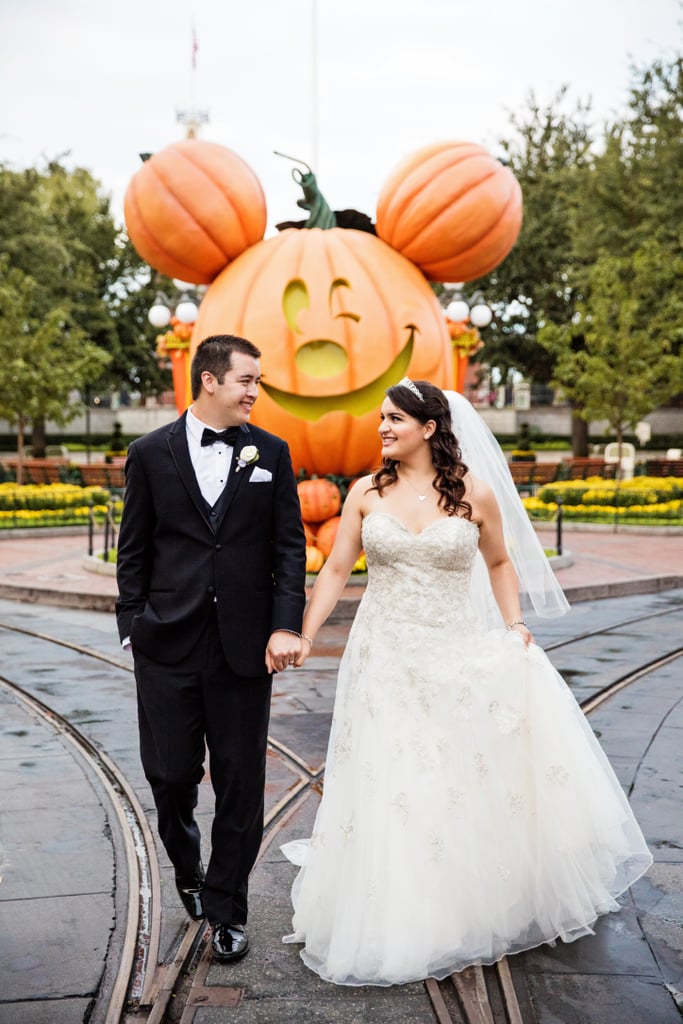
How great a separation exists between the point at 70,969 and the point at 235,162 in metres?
7.62

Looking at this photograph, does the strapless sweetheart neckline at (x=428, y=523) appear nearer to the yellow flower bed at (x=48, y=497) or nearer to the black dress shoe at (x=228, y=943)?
the black dress shoe at (x=228, y=943)

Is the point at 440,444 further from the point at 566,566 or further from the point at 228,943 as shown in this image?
the point at 566,566

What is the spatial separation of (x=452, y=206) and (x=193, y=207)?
7.38 ft

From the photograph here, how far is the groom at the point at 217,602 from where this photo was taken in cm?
323

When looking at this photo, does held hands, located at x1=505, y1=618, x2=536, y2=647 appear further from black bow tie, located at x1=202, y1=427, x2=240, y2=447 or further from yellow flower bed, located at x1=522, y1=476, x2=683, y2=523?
yellow flower bed, located at x1=522, y1=476, x2=683, y2=523

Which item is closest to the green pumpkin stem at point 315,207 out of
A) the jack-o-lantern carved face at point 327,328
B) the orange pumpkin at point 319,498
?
the jack-o-lantern carved face at point 327,328

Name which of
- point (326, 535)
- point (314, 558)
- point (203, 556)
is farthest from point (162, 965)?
point (326, 535)

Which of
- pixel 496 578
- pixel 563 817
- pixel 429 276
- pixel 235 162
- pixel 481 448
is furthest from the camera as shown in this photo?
pixel 429 276

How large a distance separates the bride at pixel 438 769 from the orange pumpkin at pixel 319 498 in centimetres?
645

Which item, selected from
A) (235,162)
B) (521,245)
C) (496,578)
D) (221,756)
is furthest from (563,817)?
(521,245)

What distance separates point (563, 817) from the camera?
3398mm

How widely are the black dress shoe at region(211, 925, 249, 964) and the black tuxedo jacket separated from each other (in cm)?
77

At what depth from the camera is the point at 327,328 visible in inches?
372

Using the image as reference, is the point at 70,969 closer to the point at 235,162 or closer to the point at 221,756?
the point at 221,756
